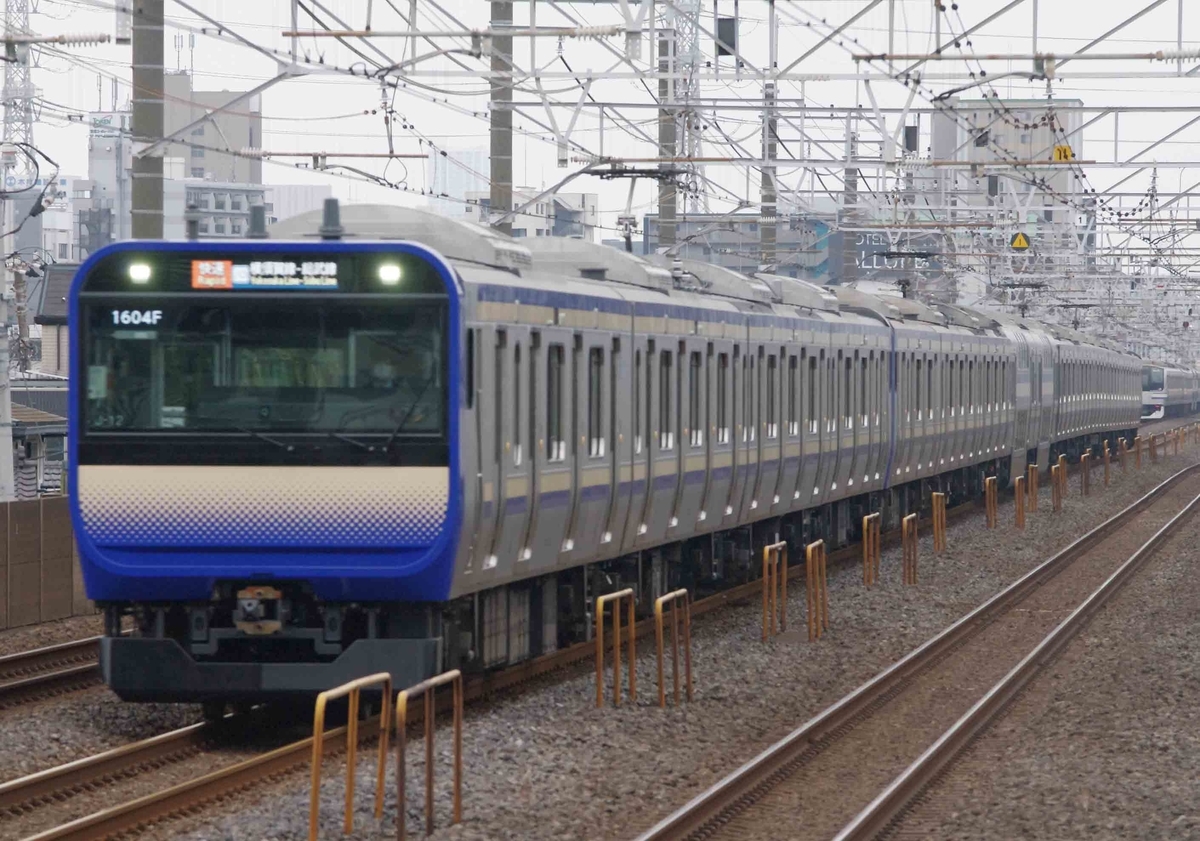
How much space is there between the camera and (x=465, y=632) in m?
12.1

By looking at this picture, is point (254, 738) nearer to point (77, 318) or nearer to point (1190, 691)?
point (77, 318)

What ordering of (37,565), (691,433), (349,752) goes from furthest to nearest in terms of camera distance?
(37,565) < (691,433) < (349,752)

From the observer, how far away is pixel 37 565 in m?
17.3

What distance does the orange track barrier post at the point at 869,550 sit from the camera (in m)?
21.7

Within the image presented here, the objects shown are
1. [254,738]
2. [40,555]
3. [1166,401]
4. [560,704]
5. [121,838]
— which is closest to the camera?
[121,838]

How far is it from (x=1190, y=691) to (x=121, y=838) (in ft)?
28.1

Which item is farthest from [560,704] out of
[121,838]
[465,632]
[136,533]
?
[121,838]

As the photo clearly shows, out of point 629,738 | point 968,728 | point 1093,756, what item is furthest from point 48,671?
point 1093,756

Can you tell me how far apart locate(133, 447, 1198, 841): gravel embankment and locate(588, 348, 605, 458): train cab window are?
162cm

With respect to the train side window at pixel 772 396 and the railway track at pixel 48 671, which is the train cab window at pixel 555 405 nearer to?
the railway track at pixel 48 671

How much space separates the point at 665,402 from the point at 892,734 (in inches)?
154

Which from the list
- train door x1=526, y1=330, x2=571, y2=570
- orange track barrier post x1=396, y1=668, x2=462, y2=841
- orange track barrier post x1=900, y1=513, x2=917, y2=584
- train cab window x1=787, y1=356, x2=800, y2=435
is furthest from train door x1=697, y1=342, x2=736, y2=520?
orange track barrier post x1=396, y1=668, x2=462, y2=841

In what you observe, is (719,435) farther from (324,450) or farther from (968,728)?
(324,450)

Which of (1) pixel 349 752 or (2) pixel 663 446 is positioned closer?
(1) pixel 349 752
